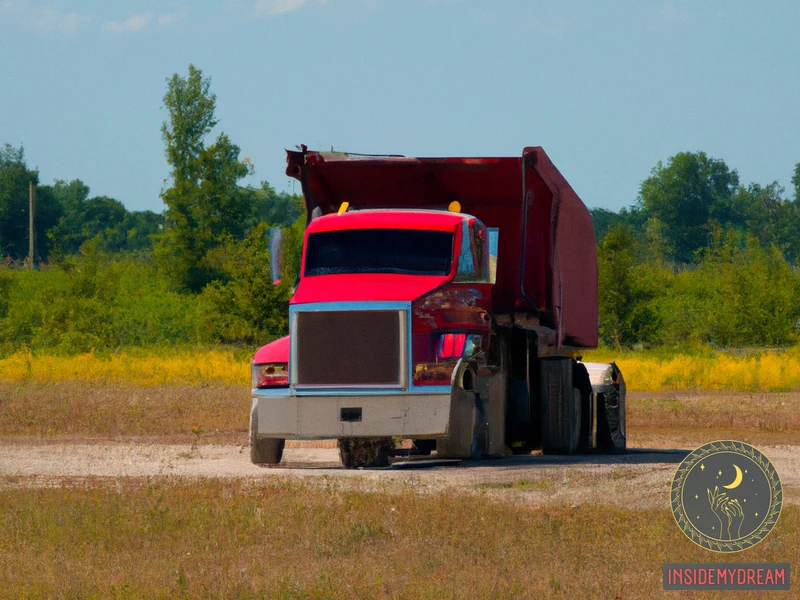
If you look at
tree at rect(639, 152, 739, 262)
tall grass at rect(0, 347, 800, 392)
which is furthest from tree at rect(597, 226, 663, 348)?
tree at rect(639, 152, 739, 262)

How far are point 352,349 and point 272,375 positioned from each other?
118 cm

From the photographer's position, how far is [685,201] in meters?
150

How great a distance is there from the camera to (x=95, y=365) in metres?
43.8

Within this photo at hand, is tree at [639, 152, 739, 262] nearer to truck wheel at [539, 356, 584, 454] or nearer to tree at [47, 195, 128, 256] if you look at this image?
tree at [47, 195, 128, 256]

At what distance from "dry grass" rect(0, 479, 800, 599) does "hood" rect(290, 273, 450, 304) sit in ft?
10.8

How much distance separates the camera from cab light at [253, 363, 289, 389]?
628 inches

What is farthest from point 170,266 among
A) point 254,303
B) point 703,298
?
point 254,303

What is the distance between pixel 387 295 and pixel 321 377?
125cm

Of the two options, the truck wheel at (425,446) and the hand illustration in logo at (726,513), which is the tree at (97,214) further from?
the hand illustration in logo at (726,513)

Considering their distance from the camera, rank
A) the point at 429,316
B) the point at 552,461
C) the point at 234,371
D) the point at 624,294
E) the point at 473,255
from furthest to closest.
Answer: the point at 624,294
the point at 234,371
the point at 552,461
the point at 473,255
the point at 429,316

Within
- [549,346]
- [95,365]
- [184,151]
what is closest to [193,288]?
[184,151]

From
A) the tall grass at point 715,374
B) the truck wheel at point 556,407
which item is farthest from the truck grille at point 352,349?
the tall grass at point 715,374

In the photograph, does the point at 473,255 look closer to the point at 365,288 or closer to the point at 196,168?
the point at 365,288

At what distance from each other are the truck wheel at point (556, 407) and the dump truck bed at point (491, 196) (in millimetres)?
781
